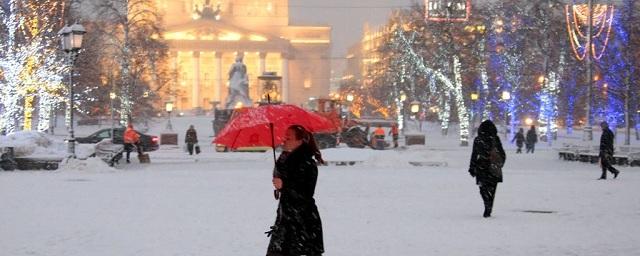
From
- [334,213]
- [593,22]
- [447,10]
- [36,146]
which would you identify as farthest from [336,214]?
[593,22]

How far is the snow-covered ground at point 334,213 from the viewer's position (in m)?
10.8

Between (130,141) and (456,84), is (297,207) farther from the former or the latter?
(456,84)

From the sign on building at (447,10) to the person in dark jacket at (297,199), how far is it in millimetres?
40363

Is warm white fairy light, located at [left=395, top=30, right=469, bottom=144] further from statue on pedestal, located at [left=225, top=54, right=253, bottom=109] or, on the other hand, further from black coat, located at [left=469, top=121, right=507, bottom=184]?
black coat, located at [left=469, top=121, right=507, bottom=184]

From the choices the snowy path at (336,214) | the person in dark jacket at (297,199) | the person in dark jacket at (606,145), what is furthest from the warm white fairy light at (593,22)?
the person in dark jacket at (297,199)

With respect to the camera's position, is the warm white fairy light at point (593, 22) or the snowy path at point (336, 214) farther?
the warm white fairy light at point (593, 22)

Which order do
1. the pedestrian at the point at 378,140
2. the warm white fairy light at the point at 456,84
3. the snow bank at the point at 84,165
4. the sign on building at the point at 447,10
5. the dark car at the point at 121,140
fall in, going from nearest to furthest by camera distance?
the snow bank at the point at 84,165 → the dark car at the point at 121,140 → the pedestrian at the point at 378,140 → the sign on building at the point at 447,10 → the warm white fairy light at the point at 456,84

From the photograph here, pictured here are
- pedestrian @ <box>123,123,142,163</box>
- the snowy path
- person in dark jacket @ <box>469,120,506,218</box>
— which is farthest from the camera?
pedestrian @ <box>123,123,142,163</box>

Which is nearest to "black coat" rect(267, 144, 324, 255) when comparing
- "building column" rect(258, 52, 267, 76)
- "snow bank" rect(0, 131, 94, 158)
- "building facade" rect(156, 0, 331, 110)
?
"snow bank" rect(0, 131, 94, 158)

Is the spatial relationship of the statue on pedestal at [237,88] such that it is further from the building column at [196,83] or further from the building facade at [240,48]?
the building column at [196,83]

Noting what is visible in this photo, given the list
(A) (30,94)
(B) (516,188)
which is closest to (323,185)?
(B) (516,188)

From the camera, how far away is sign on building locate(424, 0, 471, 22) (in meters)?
47.7

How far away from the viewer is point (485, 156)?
13.7 metres

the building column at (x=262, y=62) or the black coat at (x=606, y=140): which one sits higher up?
the building column at (x=262, y=62)
